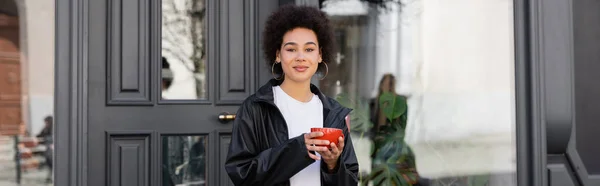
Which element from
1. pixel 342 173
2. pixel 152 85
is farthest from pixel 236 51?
pixel 342 173

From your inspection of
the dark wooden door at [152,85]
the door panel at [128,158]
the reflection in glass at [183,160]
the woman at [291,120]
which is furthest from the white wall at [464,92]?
the woman at [291,120]

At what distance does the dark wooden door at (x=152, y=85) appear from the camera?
377cm

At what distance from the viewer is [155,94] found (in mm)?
3934

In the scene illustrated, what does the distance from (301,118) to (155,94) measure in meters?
1.44

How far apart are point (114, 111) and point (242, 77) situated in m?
0.70

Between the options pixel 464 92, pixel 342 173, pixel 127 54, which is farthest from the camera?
pixel 464 92

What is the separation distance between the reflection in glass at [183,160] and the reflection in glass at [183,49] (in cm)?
23

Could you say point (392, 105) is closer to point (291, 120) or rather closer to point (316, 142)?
point (291, 120)

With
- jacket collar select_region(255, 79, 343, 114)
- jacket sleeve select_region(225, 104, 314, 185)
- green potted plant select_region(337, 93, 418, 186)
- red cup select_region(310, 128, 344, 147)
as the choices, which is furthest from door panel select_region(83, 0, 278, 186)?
red cup select_region(310, 128, 344, 147)

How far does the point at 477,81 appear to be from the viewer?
442cm

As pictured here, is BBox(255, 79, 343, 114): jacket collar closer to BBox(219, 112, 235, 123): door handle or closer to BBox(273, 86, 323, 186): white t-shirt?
BBox(273, 86, 323, 186): white t-shirt

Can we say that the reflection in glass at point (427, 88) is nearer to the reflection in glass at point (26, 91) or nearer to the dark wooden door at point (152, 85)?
the dark wooden door at point (152, 85)

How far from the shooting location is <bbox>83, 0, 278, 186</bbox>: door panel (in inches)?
152

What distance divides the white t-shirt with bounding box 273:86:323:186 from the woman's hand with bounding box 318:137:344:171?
0.30 ft
